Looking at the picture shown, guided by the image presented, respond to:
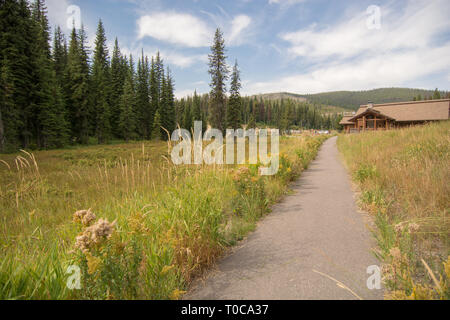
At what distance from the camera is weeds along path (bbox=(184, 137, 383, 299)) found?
6.62 ft

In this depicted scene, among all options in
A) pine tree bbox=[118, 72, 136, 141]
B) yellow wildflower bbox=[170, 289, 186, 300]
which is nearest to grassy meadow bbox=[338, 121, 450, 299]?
yellow wildflower bbox=[170, 289, 186, 300]

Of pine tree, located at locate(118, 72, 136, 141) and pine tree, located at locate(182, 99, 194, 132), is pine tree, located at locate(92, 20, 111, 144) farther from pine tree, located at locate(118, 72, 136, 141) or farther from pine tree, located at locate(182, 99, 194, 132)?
pine tree, located at locate(182, 99, 194, 132)

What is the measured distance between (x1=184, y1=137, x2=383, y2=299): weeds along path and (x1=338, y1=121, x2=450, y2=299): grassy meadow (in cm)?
26

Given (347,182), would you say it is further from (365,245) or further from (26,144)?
(26,144)

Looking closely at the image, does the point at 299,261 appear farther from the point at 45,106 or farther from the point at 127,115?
the point at 127,115

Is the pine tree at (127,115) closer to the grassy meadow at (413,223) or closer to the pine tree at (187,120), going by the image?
the pine tree at (187,120)

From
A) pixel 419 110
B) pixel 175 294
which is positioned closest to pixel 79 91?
pixel 175 294

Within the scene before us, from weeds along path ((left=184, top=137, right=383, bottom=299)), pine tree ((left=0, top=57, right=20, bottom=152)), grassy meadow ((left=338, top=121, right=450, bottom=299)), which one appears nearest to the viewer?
grassy meadow ((left=338, top=121, right=450, bottom=299))

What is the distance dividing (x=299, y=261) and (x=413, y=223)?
1.25 metres

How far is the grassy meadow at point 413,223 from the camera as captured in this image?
1874mm

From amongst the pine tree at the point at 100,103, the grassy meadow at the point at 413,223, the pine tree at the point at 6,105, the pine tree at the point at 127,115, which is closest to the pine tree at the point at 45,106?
the pine tree at the point at 6,105

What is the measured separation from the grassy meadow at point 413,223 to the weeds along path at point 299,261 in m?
0.26

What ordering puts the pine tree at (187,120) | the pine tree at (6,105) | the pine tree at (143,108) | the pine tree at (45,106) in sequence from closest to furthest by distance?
the pine tree at (6,105) < the pine tree at (45,106) < the pine tree at (143,108) < the pine tree at (187,120)
